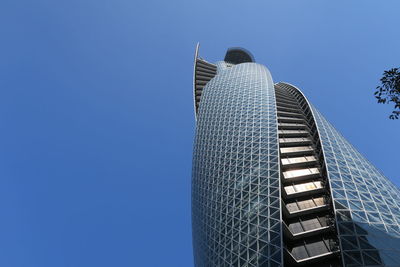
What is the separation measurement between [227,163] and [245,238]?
717 inches

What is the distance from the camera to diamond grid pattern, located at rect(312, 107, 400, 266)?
24188 mm

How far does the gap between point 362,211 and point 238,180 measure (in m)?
19.3

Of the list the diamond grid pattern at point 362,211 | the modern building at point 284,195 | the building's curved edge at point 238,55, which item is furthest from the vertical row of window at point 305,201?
the building's curved edge at point 238,55

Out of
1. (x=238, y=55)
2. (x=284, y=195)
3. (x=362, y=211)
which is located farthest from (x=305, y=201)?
Result: (x=238, y=55)

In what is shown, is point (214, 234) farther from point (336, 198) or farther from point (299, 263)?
point (336, 198)

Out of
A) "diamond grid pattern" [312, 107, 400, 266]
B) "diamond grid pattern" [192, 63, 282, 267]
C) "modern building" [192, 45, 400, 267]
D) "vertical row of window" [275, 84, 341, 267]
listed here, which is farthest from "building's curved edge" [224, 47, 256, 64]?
"diamond grid pattern" [312, 107, 400, 266]

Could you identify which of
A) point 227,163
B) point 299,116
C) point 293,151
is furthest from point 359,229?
point 299,116

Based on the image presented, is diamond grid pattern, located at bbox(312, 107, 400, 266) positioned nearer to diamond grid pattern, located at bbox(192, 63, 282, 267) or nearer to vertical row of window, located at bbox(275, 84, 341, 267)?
vertical row of window, located at bbox(275, 84, 341, 267)

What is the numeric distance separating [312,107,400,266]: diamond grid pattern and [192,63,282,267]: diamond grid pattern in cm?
700

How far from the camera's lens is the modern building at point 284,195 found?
2844 centimetres

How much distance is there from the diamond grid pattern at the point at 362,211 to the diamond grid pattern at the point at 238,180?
700cm

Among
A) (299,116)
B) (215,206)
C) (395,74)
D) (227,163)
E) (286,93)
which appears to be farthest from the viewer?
(286,93)

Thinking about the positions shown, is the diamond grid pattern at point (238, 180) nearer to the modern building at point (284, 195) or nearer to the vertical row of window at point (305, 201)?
the modern building at point (284, 195)

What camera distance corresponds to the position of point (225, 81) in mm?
84938
